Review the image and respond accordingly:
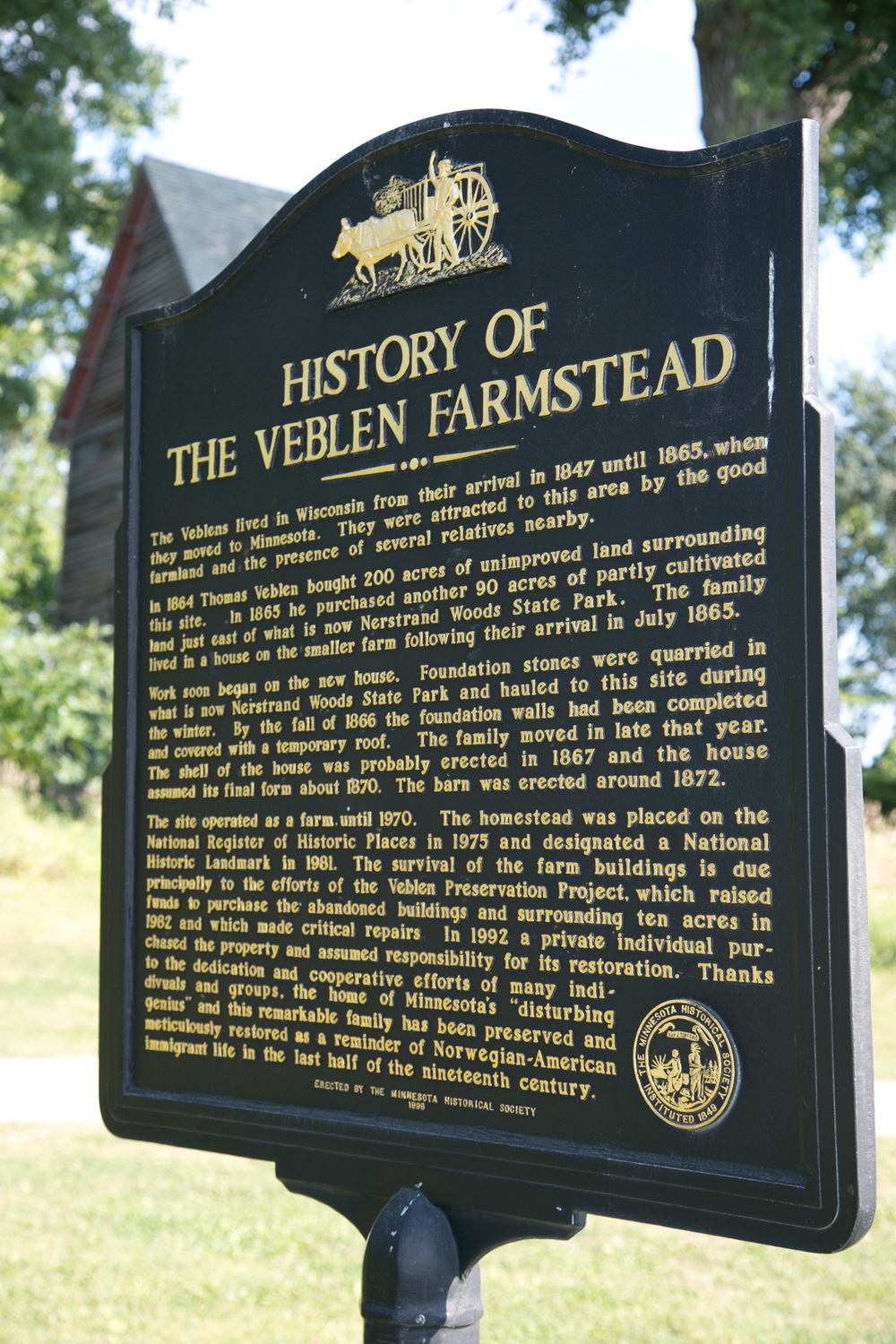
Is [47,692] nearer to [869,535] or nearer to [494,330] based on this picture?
[494,330]

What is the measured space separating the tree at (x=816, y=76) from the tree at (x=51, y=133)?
6.46 meters

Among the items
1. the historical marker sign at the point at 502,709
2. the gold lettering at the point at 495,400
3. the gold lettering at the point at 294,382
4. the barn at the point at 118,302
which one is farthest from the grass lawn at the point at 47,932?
the gold lettering at the point at 495,400

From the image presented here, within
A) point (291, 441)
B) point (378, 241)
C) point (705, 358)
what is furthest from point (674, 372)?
point (291, 441)

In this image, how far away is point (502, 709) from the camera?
9.46 feet

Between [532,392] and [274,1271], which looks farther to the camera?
[274,1271]

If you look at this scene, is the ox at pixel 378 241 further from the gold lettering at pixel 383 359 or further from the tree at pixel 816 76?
the tree at pixel 816 76

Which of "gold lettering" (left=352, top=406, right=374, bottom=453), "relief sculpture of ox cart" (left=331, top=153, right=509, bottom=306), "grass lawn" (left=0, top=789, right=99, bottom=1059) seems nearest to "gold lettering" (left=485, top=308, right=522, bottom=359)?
"relief sculpture of ox cart" (left=331, top=153, right=509, bottom=306)

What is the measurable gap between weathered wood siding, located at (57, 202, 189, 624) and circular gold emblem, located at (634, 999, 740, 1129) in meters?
19.7

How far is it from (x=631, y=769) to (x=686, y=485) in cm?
61

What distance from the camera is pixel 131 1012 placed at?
3535 mm

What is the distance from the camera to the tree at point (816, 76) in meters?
11.7

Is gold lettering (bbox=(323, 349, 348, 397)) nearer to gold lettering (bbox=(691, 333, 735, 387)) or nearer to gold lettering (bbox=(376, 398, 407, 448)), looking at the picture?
gold lettering (bbox=(376, 398, 407, 448))

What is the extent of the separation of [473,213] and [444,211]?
0.09 metres

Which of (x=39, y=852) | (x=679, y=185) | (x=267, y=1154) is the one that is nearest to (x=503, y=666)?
(x=679, y=185)
